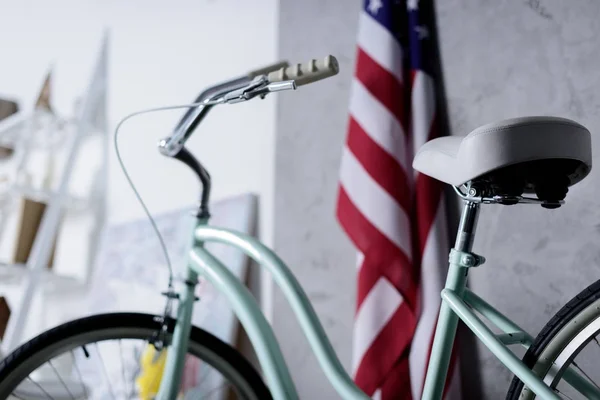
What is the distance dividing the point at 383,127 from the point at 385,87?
0.09 m

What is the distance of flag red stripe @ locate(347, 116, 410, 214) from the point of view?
112 centimetres

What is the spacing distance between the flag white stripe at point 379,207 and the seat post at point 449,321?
332mm

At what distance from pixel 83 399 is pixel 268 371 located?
65 cm

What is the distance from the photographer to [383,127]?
45.0 inches

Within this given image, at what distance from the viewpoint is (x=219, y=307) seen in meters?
1.40

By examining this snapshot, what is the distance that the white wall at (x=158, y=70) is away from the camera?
1.55 m

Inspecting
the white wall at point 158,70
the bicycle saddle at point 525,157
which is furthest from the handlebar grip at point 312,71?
the white wall at point 158,70

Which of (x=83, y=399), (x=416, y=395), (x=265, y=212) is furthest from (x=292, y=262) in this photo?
(x=83, y=399)

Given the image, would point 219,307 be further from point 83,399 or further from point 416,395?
point 416,395

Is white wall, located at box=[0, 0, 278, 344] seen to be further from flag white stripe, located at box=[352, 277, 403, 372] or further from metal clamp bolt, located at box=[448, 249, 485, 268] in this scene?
metal clamp bolt, located at box=[448, 249, 485, 268]

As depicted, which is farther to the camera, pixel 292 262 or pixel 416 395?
pixel 292 262

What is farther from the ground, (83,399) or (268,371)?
(268,371)

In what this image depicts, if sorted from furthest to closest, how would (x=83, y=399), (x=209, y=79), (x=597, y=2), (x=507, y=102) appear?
(x=209, y=79) → (x=83, y=399) → (x=507, y=102) → (x=597, y=2)

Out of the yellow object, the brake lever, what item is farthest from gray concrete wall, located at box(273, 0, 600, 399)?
the brake lever
